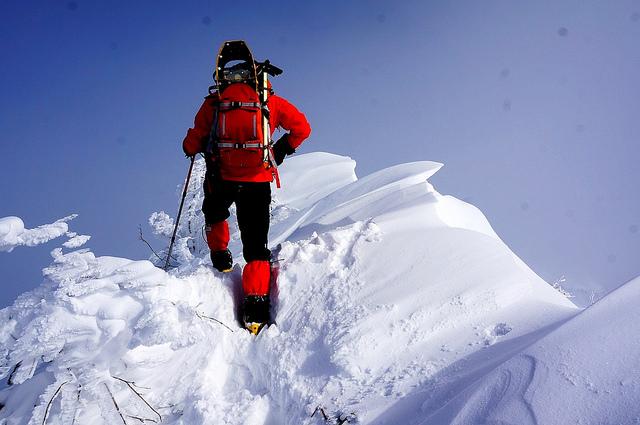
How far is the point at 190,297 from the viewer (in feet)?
12.0

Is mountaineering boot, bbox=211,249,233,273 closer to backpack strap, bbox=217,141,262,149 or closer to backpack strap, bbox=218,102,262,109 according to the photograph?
backpack strap, bbox=217,141,262,149

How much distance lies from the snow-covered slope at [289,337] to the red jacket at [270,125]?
3.09ft

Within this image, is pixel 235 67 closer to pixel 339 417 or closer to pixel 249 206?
pixel 249 206

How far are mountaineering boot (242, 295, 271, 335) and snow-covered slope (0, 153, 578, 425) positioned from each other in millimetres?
125

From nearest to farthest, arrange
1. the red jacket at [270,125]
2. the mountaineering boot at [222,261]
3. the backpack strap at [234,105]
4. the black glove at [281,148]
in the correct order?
the backpack strap at [234,105], the red jacket at [270,125], the mountaineering boot at [222,261], the black glove at [281,148]

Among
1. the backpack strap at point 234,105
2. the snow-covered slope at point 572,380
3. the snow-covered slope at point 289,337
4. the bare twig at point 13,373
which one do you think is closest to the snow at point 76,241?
the snow-covered slope at point 289,337

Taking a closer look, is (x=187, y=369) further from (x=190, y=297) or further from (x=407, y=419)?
(x=407, y=419)

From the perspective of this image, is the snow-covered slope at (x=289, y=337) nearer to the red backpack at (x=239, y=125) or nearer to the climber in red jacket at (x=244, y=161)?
the climber in red jacket at (x=244, y=161)

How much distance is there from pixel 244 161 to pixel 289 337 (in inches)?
66.1

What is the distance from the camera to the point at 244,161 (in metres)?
3.92

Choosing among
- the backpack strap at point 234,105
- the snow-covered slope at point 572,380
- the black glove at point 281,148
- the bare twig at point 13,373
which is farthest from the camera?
the black glove at point 281,148

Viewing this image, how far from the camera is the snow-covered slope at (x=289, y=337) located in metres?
2.66

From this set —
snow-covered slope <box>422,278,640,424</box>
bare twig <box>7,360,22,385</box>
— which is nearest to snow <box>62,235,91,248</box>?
bare twig <box>7,360,22,385</box>

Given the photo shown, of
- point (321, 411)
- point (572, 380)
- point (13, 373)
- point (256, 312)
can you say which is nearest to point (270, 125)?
point (256, 312)
